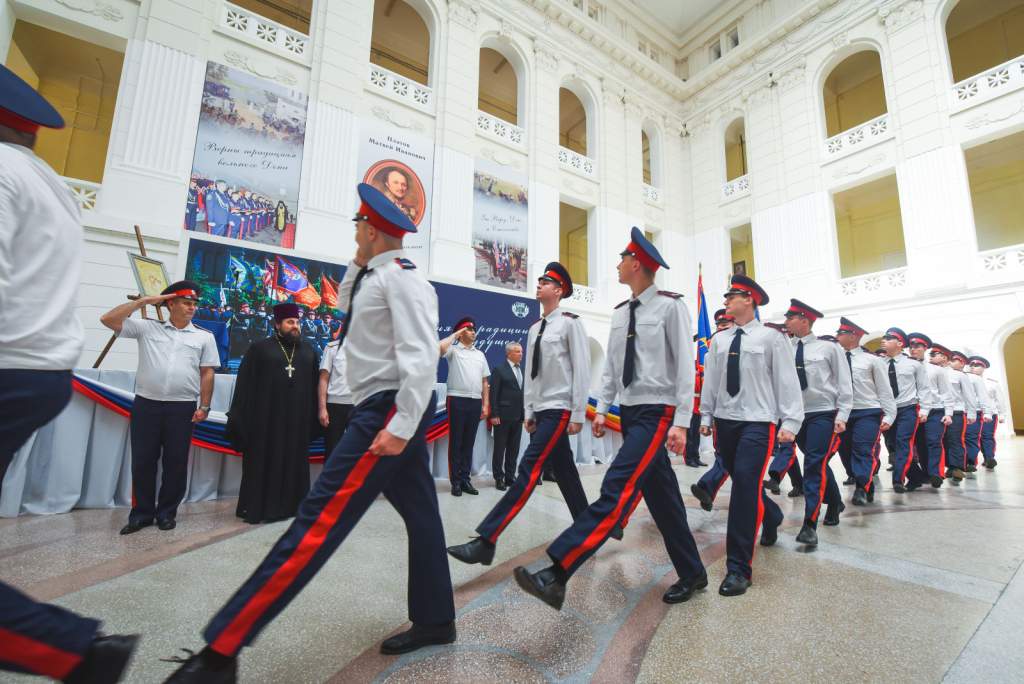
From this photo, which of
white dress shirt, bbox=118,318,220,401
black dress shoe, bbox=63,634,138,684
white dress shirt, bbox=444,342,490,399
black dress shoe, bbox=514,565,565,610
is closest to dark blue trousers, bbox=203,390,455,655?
black dress shoe, bbox=63,634,138,684

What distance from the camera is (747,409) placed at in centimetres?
265

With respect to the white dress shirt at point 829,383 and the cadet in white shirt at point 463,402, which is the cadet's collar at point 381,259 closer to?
the cadet in white shirt at point 463,402

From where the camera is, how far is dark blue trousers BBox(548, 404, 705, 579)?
206cm

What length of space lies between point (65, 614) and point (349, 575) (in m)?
1.41

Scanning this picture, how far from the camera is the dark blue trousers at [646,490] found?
206cm

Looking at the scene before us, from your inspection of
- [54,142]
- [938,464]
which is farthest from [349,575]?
[54,142]

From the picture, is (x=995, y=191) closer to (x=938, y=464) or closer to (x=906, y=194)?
(x=906, y=194)

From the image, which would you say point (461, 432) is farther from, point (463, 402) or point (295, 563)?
point (295, 563)

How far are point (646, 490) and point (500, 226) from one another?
1014 centimetres

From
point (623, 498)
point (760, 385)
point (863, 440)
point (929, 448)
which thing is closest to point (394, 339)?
point (623, 498)

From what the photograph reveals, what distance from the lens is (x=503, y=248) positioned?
11.7m

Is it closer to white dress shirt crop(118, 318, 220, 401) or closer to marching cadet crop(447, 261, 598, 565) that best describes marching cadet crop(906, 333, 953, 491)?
marching cadet crop(447, 261, 598, 565)

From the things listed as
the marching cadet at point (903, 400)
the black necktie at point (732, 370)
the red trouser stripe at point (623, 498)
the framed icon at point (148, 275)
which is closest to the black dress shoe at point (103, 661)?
the red trouser stripe at point (623, 498)

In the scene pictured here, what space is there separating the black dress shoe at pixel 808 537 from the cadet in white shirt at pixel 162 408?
175 inches
